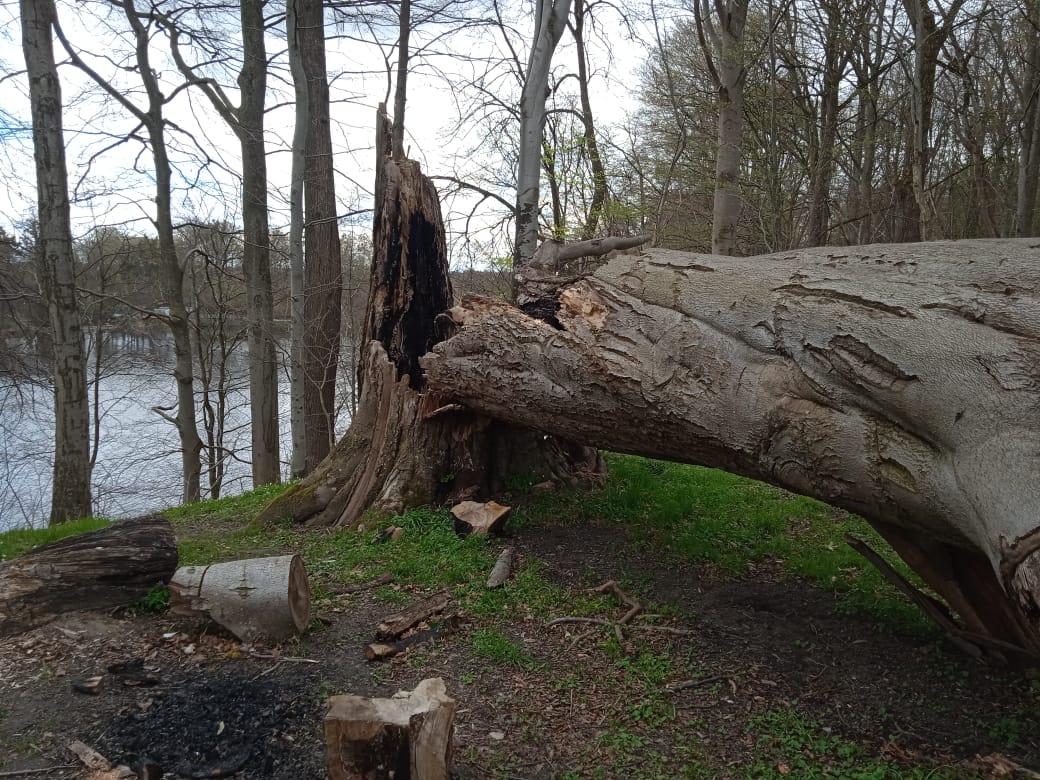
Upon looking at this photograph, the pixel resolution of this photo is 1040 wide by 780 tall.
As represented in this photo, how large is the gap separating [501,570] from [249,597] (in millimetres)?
1571

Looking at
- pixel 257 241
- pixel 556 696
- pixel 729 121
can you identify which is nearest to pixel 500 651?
pixel 556 696

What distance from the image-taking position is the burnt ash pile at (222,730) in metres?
2.61

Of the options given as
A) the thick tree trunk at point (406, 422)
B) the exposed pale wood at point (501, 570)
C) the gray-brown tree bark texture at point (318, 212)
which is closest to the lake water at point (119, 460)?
the gray-brown tree bark texture at point (318, 212)

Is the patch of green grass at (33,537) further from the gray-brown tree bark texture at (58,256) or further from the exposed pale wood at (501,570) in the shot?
the exposed pale wood at (501,570)

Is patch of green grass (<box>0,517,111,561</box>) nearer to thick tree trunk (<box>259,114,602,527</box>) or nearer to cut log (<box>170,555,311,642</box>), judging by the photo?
thick tree trunk (<box>259,114,602,527</box>)

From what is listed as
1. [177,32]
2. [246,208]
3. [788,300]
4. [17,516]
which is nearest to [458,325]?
[788,300]

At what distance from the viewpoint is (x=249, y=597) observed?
3.67 m

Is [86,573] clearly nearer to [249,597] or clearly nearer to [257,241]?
[249,597]

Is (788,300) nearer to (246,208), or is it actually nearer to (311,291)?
(311,291)

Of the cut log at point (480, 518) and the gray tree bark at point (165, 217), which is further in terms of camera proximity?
the gray tree bark at point (165, 217)

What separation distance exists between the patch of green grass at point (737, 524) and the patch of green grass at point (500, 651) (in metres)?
1.74

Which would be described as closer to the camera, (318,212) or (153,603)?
(153,603)

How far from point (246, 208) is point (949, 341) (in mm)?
10781

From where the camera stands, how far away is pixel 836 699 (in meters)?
3.08
